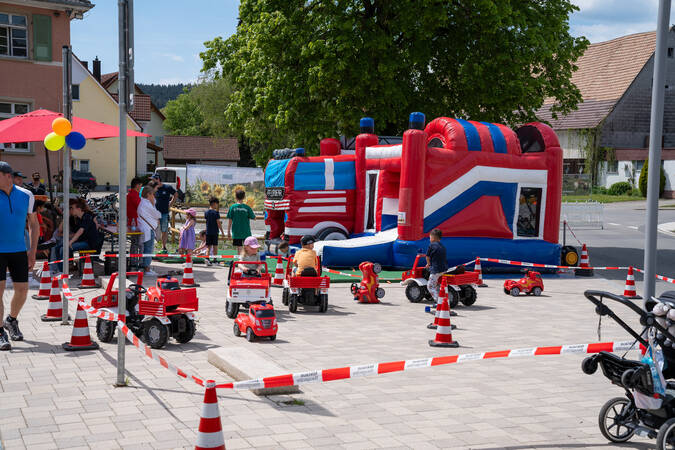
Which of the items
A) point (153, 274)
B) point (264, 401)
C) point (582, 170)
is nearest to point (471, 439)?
point (264, 401)

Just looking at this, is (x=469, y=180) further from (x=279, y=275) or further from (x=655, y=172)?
(x=655, y=172)

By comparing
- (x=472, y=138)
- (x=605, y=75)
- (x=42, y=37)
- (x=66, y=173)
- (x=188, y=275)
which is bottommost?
(x=188, y=275)

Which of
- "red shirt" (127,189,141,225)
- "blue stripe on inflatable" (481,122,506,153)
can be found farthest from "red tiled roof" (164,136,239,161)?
"red shirt" (127,189,141,225)

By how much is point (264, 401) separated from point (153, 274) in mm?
8768

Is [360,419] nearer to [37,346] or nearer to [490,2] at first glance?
[37,346]

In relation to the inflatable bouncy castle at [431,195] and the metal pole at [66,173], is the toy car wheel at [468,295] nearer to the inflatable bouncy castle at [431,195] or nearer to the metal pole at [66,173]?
the inflatable bouncy castle at [431,195]

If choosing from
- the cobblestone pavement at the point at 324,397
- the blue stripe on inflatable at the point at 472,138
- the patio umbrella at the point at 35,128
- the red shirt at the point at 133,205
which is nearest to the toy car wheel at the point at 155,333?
the cobblestone pavement at the point at 324,397

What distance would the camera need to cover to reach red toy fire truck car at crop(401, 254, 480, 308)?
1215cm

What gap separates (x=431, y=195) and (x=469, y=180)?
992 millimetres

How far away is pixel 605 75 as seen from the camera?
57.2 meters

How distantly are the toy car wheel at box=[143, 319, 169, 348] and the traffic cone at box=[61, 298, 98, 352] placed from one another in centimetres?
59

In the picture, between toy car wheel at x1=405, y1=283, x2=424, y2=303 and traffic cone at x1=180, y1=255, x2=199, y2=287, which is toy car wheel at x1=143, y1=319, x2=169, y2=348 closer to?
traffic cone at x1=180, y1=255, x2=199, y2=287

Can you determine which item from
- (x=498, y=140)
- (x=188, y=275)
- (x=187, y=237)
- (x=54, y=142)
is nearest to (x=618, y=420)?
(x=54, y=142)

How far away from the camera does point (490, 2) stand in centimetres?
2070
